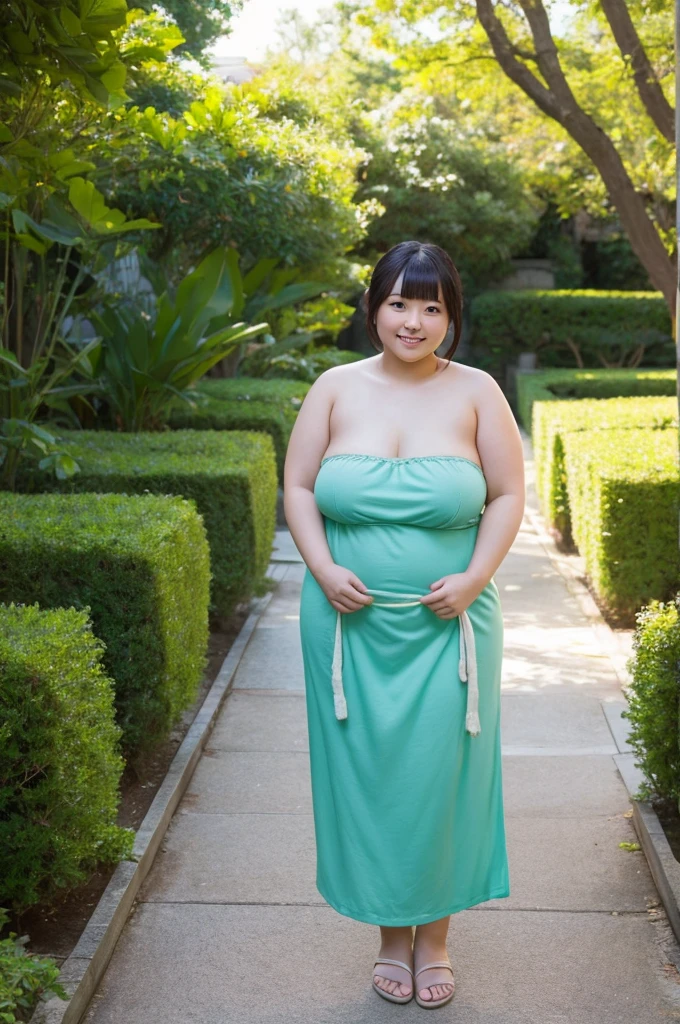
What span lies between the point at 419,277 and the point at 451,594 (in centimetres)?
80

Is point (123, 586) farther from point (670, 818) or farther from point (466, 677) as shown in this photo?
point (670, 818)

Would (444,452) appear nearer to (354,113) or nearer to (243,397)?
(243,397)

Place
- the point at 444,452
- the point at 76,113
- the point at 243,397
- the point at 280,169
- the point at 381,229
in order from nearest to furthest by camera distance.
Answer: the point at 444,452, the point at 76,113, the point at 280,169, the point at 243,397, the point at 381,229

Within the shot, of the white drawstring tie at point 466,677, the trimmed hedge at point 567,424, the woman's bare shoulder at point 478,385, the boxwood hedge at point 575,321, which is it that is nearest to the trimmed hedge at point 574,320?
the boxwood hedge at point 575,321

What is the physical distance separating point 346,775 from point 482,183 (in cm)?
2186

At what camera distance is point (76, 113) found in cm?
596

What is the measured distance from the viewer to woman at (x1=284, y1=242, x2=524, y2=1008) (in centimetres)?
299

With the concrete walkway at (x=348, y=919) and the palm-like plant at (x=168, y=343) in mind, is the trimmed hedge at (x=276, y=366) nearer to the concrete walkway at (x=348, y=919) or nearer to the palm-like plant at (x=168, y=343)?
the palm-like plant at (x=168, y=343)

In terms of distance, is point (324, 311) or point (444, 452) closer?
point (444, 452)

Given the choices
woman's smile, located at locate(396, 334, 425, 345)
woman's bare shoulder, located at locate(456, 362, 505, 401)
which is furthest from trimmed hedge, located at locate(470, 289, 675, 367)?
woman's smile, located at locate(396, 334, 425, 345)

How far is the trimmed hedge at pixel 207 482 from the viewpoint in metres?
6.50

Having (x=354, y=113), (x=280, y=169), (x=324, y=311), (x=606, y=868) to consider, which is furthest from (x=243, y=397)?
(x=354, y=113)

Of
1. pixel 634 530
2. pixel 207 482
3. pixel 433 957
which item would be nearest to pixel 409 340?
pixel 433 957

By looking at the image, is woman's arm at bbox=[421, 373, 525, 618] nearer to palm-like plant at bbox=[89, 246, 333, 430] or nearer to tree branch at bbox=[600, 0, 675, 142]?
palm-like plant at bbox=[89, 246, 333, 430]
